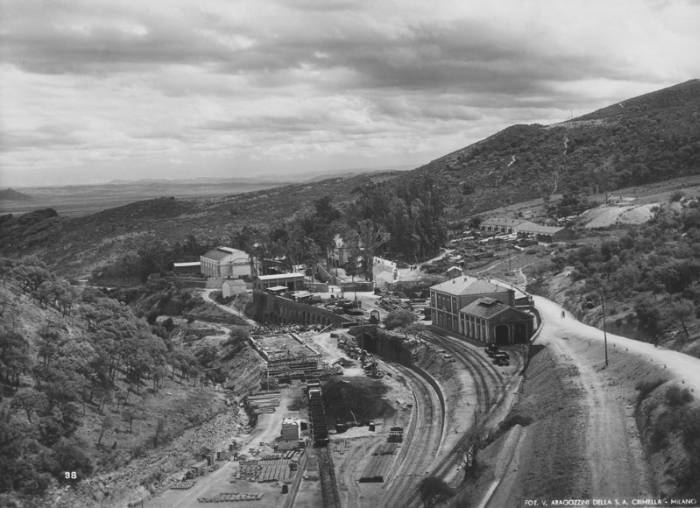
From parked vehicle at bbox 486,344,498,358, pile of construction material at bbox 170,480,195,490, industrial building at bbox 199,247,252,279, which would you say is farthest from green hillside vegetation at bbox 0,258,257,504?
industrial building at bbox 199,247,252,279

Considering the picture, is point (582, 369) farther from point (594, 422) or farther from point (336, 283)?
point (336, 283)

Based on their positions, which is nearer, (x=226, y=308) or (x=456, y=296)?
(x=456, y=296)

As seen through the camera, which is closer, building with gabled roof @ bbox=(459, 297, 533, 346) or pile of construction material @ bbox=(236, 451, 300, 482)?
pile of construction material @ bbox=(236, 451, 300, 482)

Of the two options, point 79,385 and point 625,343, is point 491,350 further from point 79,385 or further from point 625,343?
point 79,385

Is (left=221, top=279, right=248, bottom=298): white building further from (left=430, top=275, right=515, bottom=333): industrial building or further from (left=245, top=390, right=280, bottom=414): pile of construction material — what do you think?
(left=245, top=390, right=280, bottom=414): pile of construction material

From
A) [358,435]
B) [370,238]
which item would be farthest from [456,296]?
[370,238]

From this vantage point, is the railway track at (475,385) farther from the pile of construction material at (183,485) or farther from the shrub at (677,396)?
the pile of construction material at (183,485)

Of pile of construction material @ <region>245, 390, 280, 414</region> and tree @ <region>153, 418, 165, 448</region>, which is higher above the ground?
tree @ <region>153, 418, 165, 448</region>

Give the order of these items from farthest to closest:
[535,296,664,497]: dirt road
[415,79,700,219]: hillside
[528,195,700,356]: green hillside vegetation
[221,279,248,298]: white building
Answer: [415,79,700,219]: hillside, [221,279,248,298]: white building, [528,195,700,356]: green hillside vegetation, [535,296,664,497]: dirt road
